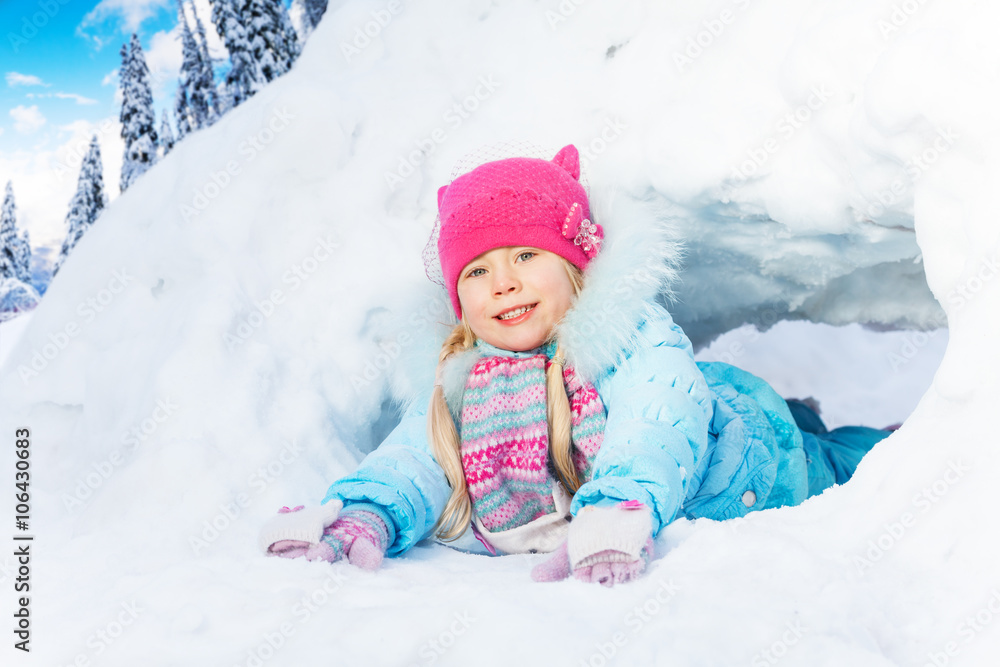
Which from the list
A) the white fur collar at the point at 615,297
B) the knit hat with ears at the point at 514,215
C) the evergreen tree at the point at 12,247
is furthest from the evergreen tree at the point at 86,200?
the white fur collar at the point at 615,297

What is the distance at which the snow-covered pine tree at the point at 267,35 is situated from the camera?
286 inches

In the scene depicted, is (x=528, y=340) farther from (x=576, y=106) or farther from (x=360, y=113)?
(x=360, y=113)

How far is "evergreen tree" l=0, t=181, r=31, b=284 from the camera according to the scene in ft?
31.9

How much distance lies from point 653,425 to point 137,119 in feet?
30.8

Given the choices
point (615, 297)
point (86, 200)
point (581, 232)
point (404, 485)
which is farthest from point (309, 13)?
point (404, 485)

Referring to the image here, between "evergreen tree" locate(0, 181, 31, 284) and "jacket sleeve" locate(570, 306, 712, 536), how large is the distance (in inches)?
420

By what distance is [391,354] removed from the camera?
218cm

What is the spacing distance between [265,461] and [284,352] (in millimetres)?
369

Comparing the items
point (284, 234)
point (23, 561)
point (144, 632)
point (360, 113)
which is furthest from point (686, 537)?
point (360, 113)

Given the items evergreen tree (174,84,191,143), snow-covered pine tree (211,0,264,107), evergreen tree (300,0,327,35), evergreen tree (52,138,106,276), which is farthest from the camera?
evergreen tree (52,138,106,276)

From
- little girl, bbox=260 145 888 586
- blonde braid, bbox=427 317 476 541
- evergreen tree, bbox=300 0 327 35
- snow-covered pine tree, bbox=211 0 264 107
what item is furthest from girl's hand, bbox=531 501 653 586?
evergreen tree, bbox=300 0 327 35

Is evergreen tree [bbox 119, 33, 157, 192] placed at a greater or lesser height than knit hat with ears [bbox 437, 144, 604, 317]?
greater

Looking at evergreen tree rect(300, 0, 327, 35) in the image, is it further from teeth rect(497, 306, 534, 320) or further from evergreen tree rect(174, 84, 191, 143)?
teeth rect(497, 306, 534, 320)

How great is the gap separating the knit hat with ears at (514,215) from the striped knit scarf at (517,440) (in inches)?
11.7
